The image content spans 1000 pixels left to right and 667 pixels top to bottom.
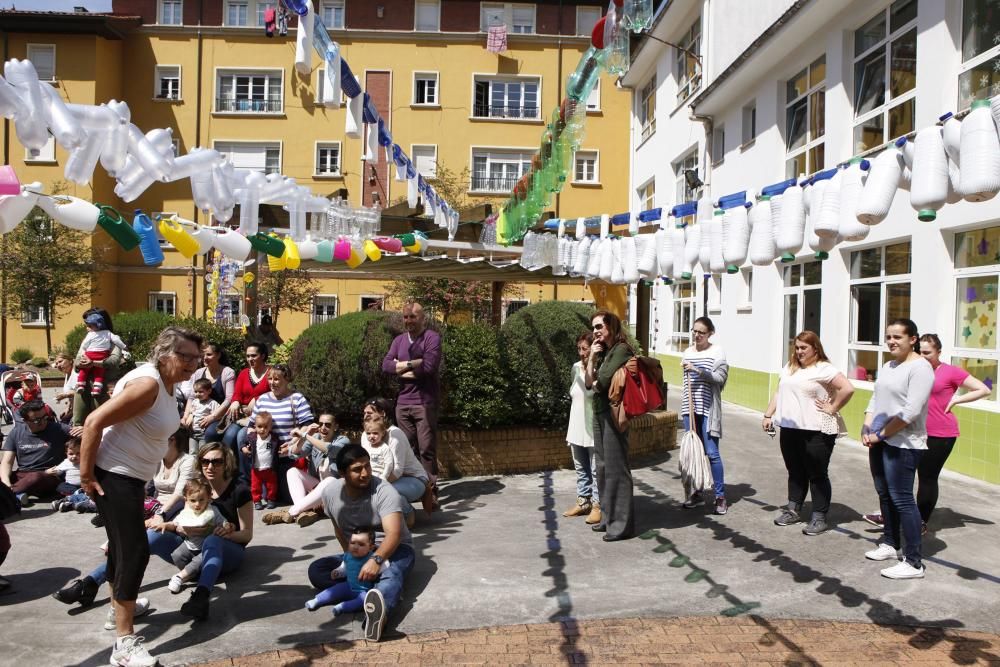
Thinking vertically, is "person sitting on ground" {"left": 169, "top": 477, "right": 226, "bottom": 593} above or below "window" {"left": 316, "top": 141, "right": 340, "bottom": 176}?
below

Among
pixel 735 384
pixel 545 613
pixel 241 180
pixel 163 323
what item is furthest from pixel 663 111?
pixel 545 613

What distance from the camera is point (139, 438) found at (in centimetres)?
372

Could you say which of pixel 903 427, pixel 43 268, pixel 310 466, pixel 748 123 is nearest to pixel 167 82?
pixel 43 268

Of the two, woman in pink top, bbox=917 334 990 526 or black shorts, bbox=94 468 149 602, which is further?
woman in pink top, bbox=917 334 990 526

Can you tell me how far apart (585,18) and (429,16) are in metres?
6.30

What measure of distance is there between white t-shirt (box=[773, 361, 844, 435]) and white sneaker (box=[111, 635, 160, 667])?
4787 mm

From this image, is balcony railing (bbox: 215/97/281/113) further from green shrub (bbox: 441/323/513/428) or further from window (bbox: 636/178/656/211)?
green shrub (bbox: 441/323/513/428)

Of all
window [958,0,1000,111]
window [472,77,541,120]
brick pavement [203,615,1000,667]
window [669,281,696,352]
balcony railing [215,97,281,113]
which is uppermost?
window [472,77,541,120]

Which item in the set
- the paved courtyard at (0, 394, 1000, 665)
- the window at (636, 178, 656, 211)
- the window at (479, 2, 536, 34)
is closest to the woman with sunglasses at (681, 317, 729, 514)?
the paved courtyard at (0, 394, 1000, 665)

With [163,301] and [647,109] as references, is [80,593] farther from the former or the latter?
[163,301]

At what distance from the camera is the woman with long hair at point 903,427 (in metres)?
4.90

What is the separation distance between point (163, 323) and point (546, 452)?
21.6 feet

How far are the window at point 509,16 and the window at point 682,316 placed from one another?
15.7m

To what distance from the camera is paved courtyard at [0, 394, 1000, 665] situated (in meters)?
3.94
